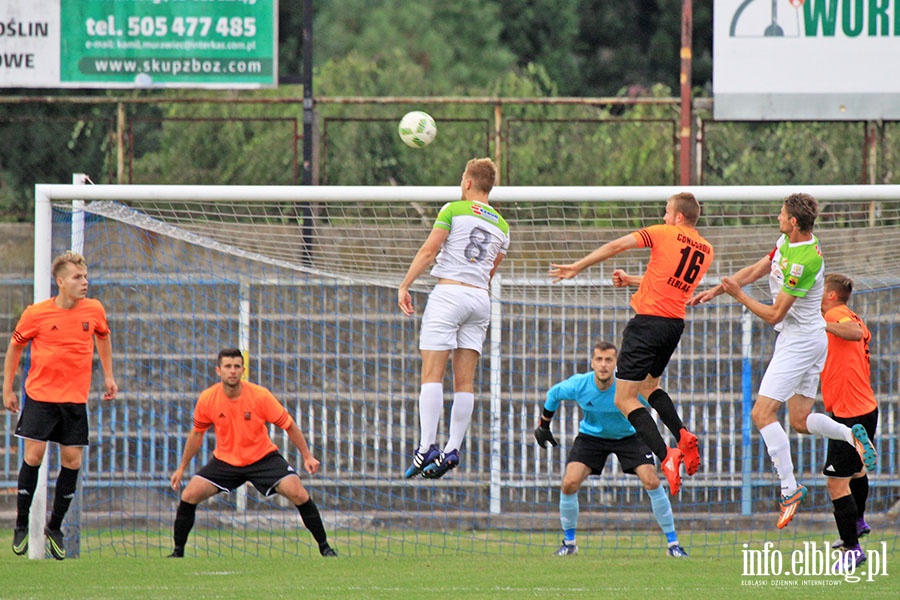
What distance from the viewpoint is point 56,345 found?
8773 mm

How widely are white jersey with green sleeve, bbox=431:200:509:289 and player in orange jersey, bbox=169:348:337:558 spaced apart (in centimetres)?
281

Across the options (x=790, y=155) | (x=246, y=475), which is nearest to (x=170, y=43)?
(x=246, y=475)

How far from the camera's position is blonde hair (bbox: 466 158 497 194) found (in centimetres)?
743

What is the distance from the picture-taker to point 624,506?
1220cm

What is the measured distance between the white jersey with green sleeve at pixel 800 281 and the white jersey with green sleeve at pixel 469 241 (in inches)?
68.9

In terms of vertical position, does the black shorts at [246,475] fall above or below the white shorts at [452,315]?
below

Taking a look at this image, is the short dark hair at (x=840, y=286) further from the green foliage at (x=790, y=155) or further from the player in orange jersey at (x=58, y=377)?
the green foliage at (x=790, y=155)

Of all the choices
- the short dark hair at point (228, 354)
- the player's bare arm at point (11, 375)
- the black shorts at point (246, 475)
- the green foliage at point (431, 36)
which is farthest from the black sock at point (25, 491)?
the green foliage at point (431, 36)

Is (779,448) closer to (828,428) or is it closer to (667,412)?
(828,428)

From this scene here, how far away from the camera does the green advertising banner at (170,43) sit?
12367 millimetres

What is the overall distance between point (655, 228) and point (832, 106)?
17.8 feet

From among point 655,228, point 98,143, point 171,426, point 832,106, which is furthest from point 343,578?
point 98,143

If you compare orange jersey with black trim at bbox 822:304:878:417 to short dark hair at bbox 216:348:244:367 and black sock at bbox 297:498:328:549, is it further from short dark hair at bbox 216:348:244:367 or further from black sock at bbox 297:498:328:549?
short dark hair at bbox 216:348:244:367

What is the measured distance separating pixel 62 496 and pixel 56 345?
1.19 m
